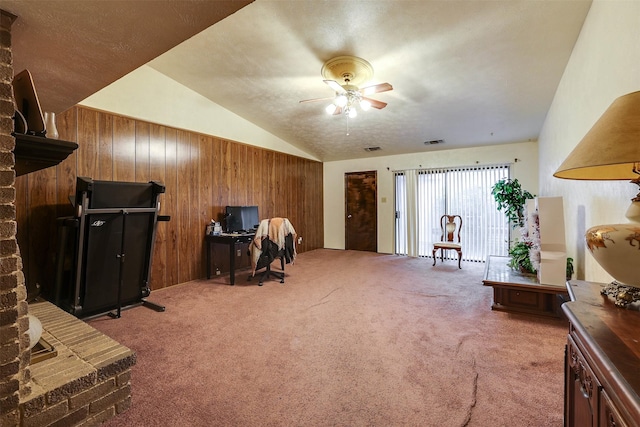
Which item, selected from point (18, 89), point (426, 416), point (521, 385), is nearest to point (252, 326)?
point (426, 416)

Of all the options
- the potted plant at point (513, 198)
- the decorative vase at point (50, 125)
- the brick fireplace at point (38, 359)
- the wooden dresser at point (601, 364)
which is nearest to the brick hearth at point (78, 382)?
the brick fireplace at point (38, 359)

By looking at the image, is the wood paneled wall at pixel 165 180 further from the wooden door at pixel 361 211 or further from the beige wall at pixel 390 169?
the wooden door at pixel 361 211

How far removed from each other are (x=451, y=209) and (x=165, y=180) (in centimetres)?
540

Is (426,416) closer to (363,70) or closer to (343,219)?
(363,70)

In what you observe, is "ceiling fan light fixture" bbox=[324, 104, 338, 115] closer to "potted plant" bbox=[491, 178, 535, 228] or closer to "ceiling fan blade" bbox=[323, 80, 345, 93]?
"ceiling fan blade" bbox=[323, 80, 345, 93]

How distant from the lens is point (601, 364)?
700mm

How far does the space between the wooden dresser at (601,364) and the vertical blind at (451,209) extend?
4905 millimetres

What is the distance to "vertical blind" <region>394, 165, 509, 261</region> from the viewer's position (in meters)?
5.57

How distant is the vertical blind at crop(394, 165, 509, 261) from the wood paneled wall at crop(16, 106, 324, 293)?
266 cm

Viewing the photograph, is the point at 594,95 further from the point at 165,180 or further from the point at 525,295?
the point at 165,180

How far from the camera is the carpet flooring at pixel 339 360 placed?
1599 millimetres

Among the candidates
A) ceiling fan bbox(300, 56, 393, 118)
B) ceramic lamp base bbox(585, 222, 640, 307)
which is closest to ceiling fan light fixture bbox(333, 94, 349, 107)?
ceiling fan bbox(300, 56, 393, 118)

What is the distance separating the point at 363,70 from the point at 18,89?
2.97 metres

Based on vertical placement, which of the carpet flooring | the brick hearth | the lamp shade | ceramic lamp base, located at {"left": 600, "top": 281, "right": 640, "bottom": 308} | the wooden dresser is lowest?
the carpet flooring
